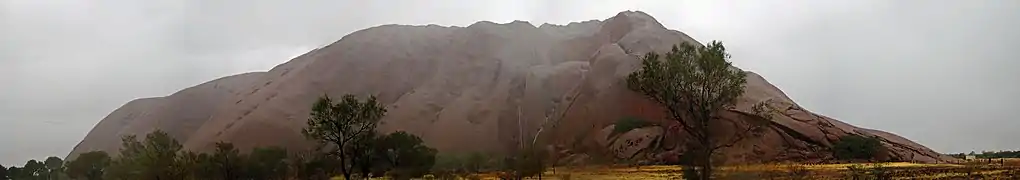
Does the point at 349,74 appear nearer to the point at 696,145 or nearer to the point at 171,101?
the point at 171,101

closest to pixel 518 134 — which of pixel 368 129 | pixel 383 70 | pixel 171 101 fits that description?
pixel 383 70

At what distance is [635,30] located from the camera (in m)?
168

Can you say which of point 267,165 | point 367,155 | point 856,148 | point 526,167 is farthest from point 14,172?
point 856,148

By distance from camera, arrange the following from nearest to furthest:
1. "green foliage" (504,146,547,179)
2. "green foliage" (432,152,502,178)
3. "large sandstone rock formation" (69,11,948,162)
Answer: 1. "green foliage" (504,146,547,179)
2. "green foliage" (432,152,502,178)
3. "large sandstone rock formation" (69,11,948,162)

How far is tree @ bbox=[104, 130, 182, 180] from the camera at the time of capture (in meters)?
59.1

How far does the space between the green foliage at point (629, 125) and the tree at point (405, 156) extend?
2823cm

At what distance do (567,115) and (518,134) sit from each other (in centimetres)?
984

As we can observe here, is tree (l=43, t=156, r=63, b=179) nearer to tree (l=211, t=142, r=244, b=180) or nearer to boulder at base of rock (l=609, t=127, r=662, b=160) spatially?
tree (l=211, t=142, r=244, b=180)

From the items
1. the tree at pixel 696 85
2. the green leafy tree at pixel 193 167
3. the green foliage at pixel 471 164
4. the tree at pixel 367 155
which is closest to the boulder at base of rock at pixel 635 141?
the green foliage at pixel 471 164

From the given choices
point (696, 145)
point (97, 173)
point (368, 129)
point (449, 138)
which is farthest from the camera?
point (449, 138)

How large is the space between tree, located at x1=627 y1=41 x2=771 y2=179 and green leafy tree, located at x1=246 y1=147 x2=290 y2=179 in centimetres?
6137

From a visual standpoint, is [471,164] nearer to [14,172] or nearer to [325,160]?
[325,160]

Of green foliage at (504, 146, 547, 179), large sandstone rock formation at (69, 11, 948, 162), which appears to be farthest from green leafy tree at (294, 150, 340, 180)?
large sandstone rock formation at (69, 11, 948, 162)

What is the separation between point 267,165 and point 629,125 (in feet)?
154
